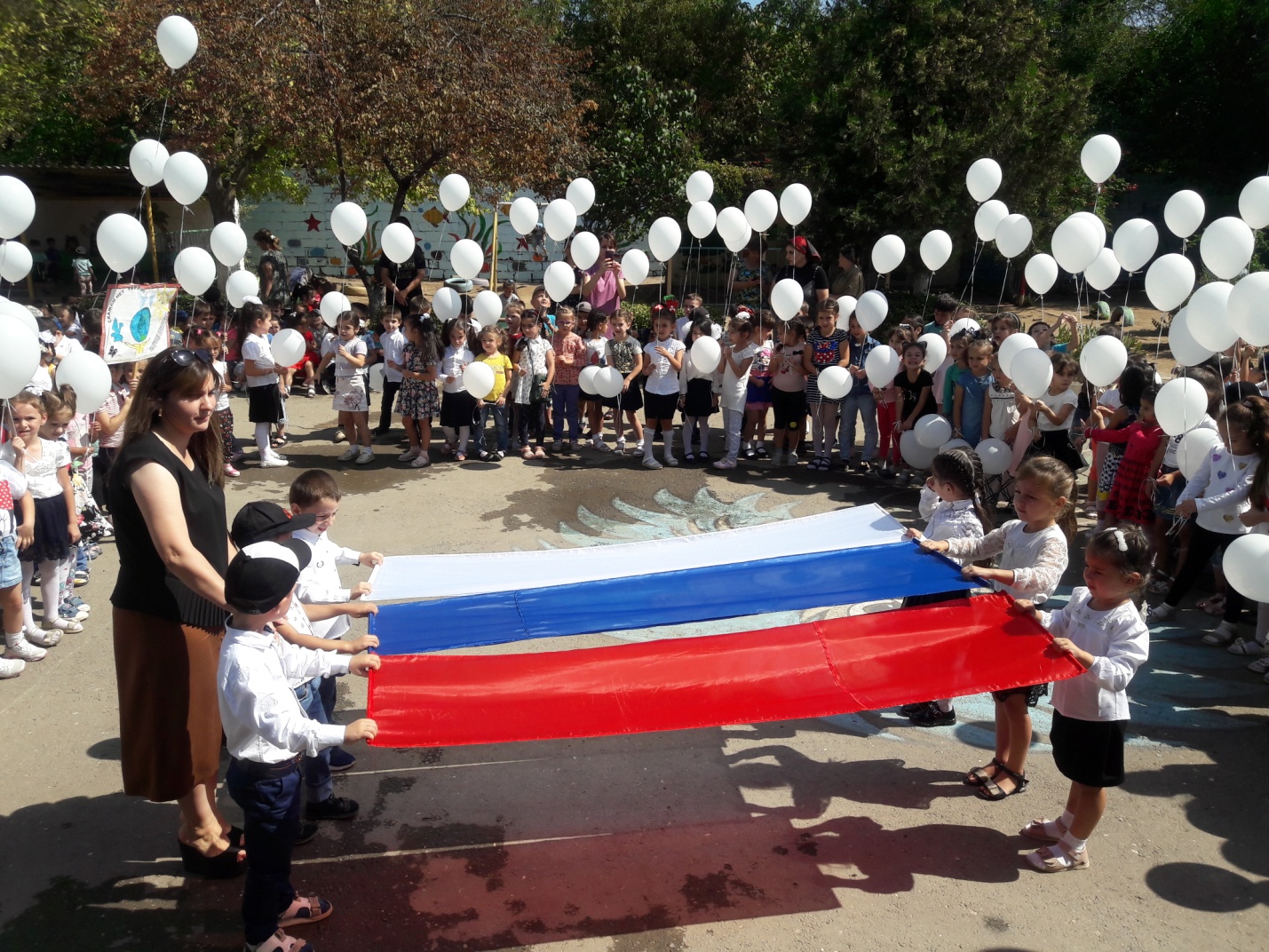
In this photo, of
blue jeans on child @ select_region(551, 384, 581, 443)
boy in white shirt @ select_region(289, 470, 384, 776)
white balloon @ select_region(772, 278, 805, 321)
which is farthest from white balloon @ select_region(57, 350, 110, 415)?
white balloon @ select_region(772, 278, 805, 321)

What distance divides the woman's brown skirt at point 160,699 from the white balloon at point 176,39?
21.1ft

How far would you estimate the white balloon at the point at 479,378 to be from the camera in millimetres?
8469

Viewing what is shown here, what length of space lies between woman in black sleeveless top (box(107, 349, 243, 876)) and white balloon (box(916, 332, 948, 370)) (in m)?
6.21

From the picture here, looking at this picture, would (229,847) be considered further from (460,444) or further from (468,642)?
(460,444)

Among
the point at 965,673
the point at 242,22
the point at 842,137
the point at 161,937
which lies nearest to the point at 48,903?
the point at 161,937

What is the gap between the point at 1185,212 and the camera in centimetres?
754

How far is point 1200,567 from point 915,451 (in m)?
2.72

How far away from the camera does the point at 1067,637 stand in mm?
3469

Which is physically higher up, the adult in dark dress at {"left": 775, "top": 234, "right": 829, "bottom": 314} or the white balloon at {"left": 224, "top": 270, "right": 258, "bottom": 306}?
the adult in dark dress at {"left": 775, "top": 234, "right": 829, "bottom": 314}

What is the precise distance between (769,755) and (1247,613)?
3400 millimetres

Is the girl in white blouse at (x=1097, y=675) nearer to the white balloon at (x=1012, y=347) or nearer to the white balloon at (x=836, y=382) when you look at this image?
the white balloon at (x=1012, y=347)

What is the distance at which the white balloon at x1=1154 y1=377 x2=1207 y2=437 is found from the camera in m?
5.23

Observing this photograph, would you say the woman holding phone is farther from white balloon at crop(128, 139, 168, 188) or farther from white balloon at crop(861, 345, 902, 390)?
white balloon at crop(128, 139, 168, 188)

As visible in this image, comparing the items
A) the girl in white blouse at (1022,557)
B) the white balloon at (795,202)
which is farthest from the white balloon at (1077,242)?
the girl in white blouse at (1022,557)
